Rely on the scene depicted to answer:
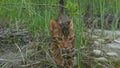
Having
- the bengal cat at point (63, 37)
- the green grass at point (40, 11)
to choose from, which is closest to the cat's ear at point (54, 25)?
the bengal cat at point (63, 37)

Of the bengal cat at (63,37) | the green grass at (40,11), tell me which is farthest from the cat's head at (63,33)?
the green grass at (40,11)

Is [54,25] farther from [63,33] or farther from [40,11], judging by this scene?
[40,11]

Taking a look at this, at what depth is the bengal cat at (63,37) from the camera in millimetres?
1489

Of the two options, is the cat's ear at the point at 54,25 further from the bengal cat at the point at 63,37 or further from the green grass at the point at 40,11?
the green grass at the point at 40,11

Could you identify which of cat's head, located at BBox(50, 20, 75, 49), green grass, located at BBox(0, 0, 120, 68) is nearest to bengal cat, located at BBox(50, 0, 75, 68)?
cat's head, located at BBox(50, 20, 75, 49)

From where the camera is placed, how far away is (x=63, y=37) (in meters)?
1.50

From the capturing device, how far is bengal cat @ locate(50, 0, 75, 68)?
1489mm

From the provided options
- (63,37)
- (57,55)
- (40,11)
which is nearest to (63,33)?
(63,37)

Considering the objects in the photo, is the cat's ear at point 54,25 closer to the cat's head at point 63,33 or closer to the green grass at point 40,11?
A: the cat's head at point 63,33

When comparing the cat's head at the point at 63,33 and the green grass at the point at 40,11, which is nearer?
the cat's head at the point at 63,33

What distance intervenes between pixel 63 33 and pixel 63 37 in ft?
0.06

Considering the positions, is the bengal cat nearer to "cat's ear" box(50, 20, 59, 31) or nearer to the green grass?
"cat's ear" box(50, 20, 59, 31)

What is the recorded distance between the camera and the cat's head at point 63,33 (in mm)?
1488

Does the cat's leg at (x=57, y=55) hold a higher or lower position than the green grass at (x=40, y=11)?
lower
